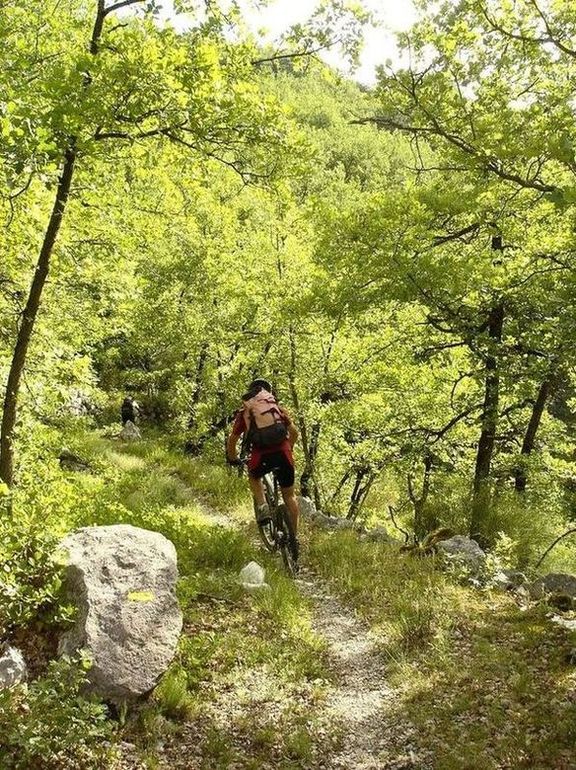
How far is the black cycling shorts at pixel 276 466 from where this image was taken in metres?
8.61

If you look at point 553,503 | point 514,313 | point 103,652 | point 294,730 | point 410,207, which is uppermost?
point 410,207

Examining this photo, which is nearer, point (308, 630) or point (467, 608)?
point (308, 630)

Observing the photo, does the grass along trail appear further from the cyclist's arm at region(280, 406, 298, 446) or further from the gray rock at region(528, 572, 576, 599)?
the cyclist's arm at region(280, 406, 298, 446)

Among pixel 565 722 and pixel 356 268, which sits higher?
pixel 356 268

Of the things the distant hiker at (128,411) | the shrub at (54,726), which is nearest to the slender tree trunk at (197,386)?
the distant hiker at (128,411)

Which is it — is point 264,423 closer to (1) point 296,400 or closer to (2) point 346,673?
(2) point 346,673

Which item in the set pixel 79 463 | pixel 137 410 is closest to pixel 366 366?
pixel 79 463

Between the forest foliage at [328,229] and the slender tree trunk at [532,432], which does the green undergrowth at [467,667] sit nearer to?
the forest foliage at [328,229]

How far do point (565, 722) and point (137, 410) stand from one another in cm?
2787

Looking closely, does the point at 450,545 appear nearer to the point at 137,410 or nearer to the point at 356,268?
the point at 356,268

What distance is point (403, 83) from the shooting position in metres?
7.79

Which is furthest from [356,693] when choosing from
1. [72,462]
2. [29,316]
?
[72,462]

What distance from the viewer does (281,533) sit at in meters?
8.88

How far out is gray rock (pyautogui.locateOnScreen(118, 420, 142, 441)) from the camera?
81.9 ft
